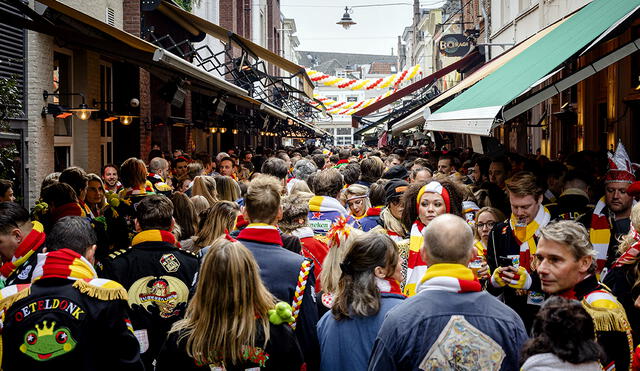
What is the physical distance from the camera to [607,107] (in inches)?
589

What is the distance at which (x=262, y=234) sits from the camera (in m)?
4.65

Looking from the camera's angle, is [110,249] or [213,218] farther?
[110,249]

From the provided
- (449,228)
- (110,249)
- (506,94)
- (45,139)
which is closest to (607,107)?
(506,94)

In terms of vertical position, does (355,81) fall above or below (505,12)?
below

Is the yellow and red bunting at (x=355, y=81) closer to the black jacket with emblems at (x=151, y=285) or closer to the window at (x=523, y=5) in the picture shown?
the window at (x=523, y=5)

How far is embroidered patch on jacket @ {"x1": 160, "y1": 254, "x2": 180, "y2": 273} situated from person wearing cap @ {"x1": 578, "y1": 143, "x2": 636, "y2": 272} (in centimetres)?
318

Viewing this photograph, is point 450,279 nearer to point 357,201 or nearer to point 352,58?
point 357,201

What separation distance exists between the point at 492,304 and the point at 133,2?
51.0 ft

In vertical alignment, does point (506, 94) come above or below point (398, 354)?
above

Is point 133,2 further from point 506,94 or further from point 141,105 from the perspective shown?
point 506,94

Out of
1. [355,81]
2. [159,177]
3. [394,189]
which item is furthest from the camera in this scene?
[355,81]

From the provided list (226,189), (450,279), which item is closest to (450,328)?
(450,279)

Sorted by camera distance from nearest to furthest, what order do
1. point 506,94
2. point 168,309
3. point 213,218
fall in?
point 168,309, point 213,218, point 506,94

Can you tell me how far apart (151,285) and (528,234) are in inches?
105
